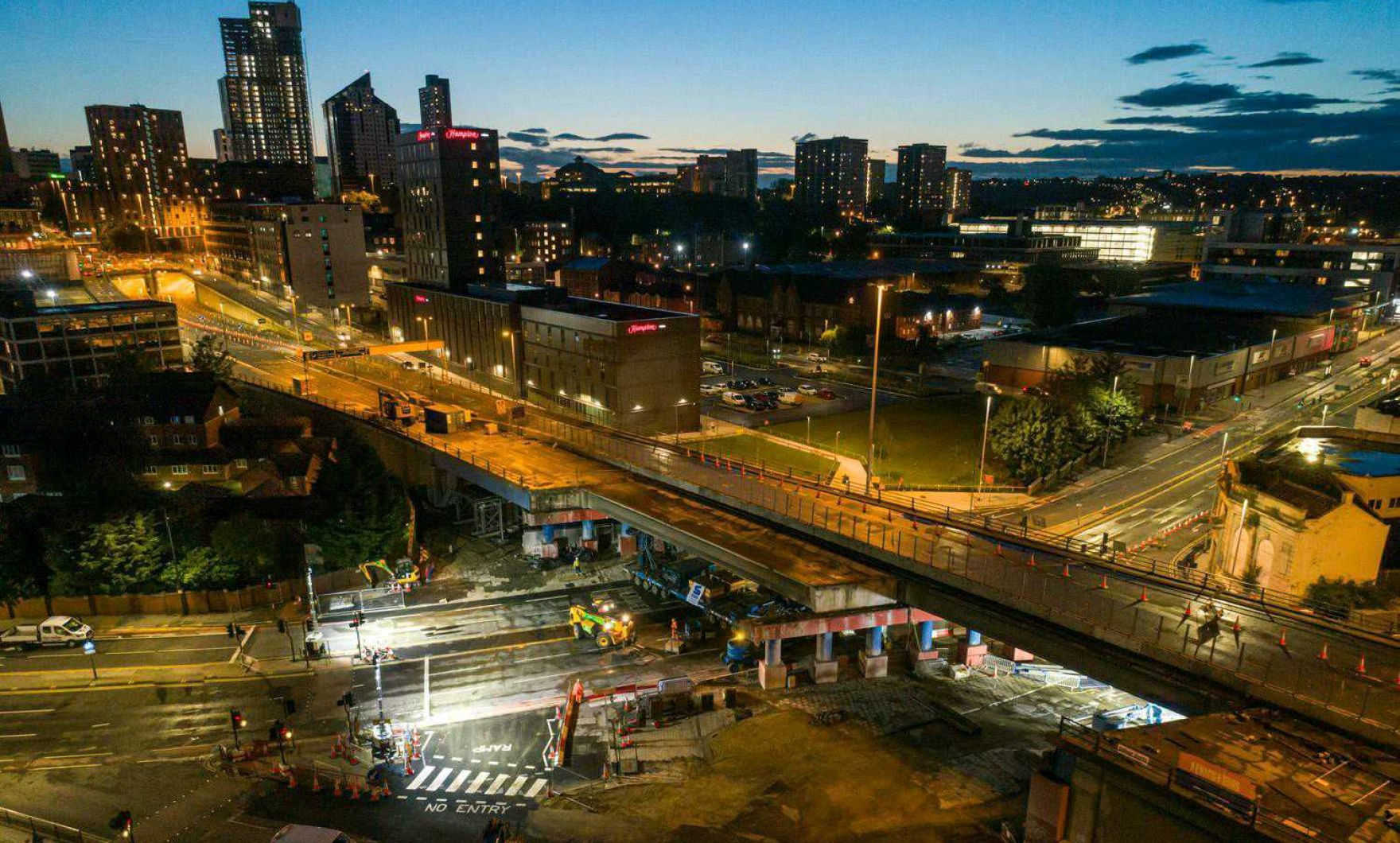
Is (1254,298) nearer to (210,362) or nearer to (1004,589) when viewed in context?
(1004,589)

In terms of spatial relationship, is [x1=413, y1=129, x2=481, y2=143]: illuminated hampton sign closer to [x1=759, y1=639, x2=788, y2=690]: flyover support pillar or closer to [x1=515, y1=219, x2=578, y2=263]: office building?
[x1=515, y1=219, x2=578, y2=263]: office building

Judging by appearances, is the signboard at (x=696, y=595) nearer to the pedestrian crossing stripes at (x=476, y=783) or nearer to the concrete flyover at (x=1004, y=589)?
the concrete flyover at (x=1004, y=589)

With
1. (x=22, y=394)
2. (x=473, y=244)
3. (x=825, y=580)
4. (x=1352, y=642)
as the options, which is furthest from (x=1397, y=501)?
(x=22, y=394)

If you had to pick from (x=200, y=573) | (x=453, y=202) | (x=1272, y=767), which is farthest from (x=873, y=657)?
(x=453, y=202)

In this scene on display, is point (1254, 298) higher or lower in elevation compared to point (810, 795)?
higher

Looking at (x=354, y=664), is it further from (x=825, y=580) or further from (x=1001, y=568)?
(x=1001, y=568)

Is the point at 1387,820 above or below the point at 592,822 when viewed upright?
above

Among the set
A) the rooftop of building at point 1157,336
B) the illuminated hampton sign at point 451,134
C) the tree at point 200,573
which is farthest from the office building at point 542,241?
the tree at point 200,573
